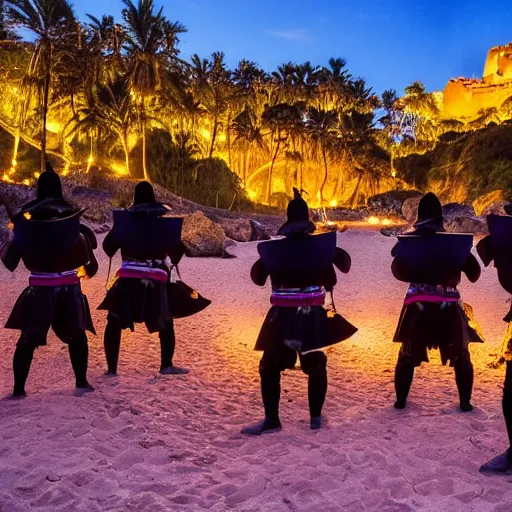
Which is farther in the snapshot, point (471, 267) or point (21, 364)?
point (21, 364)

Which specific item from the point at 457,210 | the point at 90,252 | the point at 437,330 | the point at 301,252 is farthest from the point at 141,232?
the point at 457,210

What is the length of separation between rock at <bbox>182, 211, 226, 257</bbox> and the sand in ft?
28.7

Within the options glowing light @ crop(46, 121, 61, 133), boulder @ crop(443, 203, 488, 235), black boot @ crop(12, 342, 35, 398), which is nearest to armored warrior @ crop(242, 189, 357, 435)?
black boot @ crop(12, 342, 35, 398)

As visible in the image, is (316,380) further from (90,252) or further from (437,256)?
(90,252)

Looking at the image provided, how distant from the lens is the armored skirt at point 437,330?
4.25 m

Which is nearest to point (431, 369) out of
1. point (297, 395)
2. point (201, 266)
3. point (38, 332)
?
point (297, 395)

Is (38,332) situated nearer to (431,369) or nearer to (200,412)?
(200,412)

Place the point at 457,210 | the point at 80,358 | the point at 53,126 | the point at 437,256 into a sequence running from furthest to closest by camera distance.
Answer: the point at 53,126 < the point at 457,210 < the point at 80,358 < the point at 437,256

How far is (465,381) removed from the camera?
173 inches

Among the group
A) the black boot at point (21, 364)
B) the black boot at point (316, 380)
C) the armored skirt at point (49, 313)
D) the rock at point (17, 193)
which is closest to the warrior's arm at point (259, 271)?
the black boot at point (316, 380)

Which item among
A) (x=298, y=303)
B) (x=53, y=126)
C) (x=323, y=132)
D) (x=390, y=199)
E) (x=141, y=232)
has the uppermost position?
(x=323, y=132)

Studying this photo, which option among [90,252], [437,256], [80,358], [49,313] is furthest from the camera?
[90,252]

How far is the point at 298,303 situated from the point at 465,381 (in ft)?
5.51

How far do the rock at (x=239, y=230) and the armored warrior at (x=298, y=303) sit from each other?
16.5 meters
